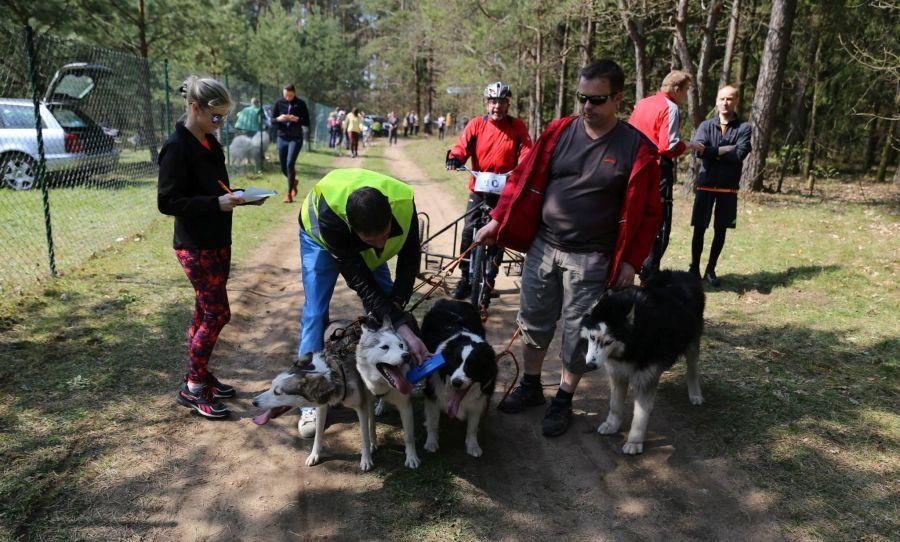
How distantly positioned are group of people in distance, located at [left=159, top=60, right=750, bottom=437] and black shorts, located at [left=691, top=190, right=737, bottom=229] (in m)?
3.24

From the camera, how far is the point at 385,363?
2.91m

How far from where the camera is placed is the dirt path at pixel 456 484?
283cm

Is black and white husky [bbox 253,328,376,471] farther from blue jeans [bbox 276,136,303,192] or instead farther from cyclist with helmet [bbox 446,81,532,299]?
blue jeans [bbox 276,136,303,192]

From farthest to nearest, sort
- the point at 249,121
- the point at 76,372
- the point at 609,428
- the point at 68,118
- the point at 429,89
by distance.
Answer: the point at 429,89 < the point at 249,121 < the point at 68,118 < the point at 76,372 < the point at 609,428

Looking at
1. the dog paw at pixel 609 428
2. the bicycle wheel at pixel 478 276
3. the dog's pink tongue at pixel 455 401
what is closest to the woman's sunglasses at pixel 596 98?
the dog's pink tongue at pixel 455 401

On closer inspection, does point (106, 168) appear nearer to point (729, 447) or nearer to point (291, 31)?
point (729, 447)

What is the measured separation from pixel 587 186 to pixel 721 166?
371 cm

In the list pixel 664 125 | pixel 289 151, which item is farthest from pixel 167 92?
pixel 664 125

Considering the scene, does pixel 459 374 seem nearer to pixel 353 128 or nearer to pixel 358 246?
pixel 358 246

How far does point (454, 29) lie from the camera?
21234 millimetres

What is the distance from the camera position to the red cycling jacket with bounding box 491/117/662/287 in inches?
125

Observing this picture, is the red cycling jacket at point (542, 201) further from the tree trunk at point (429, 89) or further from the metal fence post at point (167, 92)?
the tree trunk at point (429, 89)

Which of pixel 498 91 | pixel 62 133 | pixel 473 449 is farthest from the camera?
pixel 62 133

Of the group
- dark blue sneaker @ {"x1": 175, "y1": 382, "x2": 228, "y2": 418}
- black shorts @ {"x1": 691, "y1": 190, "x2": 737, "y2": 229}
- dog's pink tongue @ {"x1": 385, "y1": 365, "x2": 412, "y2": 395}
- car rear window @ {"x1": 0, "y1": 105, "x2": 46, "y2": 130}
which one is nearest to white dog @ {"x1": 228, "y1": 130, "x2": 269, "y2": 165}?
car rear window @ {"x1": 0, "y1": 105, "x2": 46, "y2": 130}
